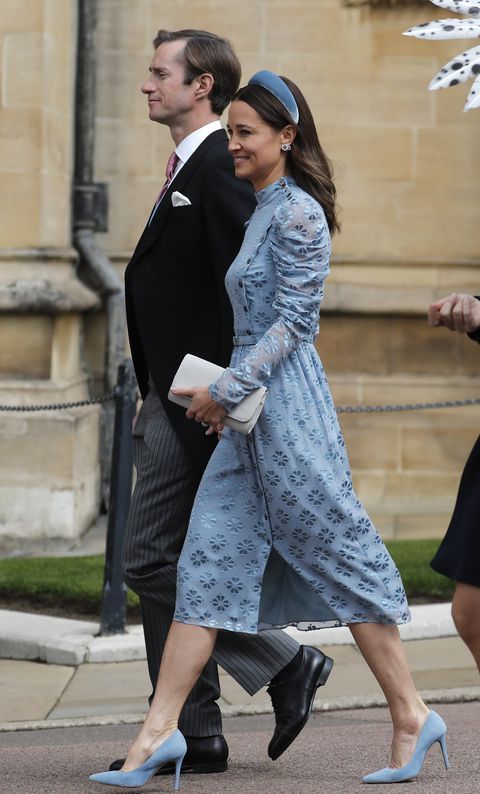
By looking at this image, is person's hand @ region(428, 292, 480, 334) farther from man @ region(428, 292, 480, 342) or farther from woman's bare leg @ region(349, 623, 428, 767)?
woman's bare leg @ region(349, 623, 428, 767)

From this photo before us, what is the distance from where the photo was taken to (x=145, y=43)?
10.4m

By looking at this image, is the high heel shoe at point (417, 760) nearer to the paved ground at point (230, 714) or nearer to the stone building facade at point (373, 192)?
the paved ground at point (230, 714)

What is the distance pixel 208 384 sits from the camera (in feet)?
12.8

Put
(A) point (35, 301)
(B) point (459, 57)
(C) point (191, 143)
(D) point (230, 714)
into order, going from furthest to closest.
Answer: (A) point (35, 301)
(D) point (230, 714)
(C) point (191, 143)
(B) point (459, 57)

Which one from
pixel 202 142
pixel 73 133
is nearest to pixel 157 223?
pixel 202 142

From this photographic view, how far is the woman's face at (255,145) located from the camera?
13.2ft

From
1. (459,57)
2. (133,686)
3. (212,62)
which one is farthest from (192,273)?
(133,686)

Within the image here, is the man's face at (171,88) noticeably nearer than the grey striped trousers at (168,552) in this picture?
No

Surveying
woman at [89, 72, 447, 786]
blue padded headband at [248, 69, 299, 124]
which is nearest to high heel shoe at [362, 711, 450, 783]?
woman at [89, 72, 447, 786]

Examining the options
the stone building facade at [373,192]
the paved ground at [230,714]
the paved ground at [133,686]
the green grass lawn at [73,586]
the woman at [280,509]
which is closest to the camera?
the woman at [280,509]

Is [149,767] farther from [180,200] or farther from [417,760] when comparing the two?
[180,200]

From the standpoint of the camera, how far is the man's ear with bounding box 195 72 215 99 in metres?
4.44

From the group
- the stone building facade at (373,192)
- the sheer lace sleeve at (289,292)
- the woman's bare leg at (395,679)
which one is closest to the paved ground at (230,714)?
the woman's bare leg at (395,679)

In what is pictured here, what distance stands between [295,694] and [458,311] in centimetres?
115
